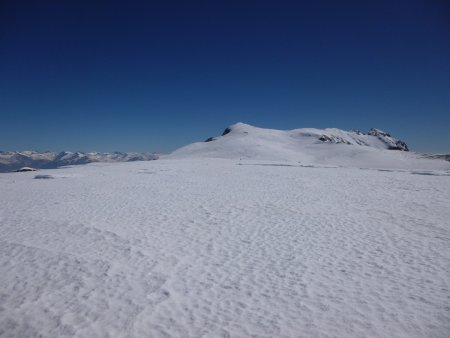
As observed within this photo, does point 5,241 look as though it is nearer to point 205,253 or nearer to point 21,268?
point 21,268

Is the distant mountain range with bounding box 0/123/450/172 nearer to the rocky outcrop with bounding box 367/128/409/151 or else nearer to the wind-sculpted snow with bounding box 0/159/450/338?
the wind-sculpted snow with bounding box 0/159/450/338

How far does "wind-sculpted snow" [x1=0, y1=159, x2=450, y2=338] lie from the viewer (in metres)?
6.30

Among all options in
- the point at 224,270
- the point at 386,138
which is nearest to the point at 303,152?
the point at 224,270

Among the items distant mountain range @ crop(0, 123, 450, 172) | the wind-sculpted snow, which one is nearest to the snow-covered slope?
distant mountain range @ crop(0, 123, 450, 172)

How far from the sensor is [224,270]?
28.9ft

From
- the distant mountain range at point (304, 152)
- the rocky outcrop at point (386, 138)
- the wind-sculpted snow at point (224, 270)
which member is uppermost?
the rocky outcrop at point (386, 138)

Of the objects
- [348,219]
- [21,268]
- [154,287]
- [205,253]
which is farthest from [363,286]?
[21,268]

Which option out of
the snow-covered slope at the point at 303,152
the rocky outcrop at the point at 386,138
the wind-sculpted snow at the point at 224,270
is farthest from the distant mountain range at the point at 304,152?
the rocky outcrop at the point at 386,138

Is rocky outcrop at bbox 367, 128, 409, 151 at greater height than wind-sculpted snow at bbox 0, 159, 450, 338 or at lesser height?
greater

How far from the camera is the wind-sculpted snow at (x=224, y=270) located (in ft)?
20.7

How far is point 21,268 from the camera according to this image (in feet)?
28.8

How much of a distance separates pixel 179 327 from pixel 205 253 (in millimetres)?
3902

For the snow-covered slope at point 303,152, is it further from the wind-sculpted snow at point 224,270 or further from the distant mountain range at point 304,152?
the wind-sculpted snow at point 224,270

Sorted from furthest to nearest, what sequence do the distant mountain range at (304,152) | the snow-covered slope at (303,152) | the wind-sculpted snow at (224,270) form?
the distant mountain range at (304,152)
the snow-covered slope at (303,152)
the wind-sculpted snow at (224,270)
